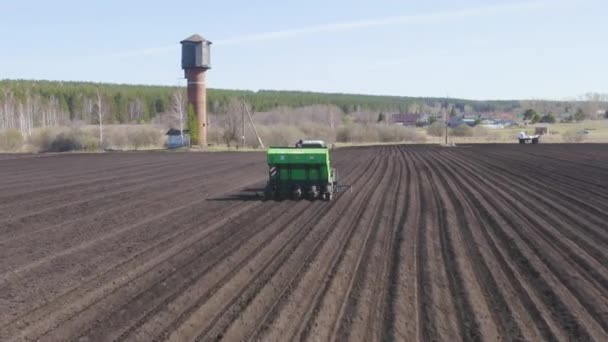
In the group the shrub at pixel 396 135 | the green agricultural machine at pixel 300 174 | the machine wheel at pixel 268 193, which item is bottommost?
the shrub at pixel 396 135

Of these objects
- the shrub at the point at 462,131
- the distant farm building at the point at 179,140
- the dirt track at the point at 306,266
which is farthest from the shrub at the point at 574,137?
the dirt track at the point at 306,266

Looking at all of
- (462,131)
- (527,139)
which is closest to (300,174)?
(527,139)

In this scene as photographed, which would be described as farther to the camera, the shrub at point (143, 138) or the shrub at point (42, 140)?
the shrub at point (143, 138)

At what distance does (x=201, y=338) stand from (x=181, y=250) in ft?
20.2

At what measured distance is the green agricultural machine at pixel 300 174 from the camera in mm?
22781

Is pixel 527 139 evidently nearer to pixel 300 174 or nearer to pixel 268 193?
pixel 300 174

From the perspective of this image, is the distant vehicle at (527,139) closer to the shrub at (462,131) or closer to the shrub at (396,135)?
the shrub at (396,135)

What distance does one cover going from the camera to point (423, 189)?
27438 mm

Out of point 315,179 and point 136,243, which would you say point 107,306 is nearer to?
point 136,243

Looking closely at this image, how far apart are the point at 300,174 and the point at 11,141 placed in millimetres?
61175

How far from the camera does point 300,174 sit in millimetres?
23203

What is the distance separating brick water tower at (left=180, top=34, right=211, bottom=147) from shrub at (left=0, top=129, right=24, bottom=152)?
2070 centimetres

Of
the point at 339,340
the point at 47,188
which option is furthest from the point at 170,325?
the point at 47,188

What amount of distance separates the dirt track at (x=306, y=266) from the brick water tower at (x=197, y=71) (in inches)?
1770
